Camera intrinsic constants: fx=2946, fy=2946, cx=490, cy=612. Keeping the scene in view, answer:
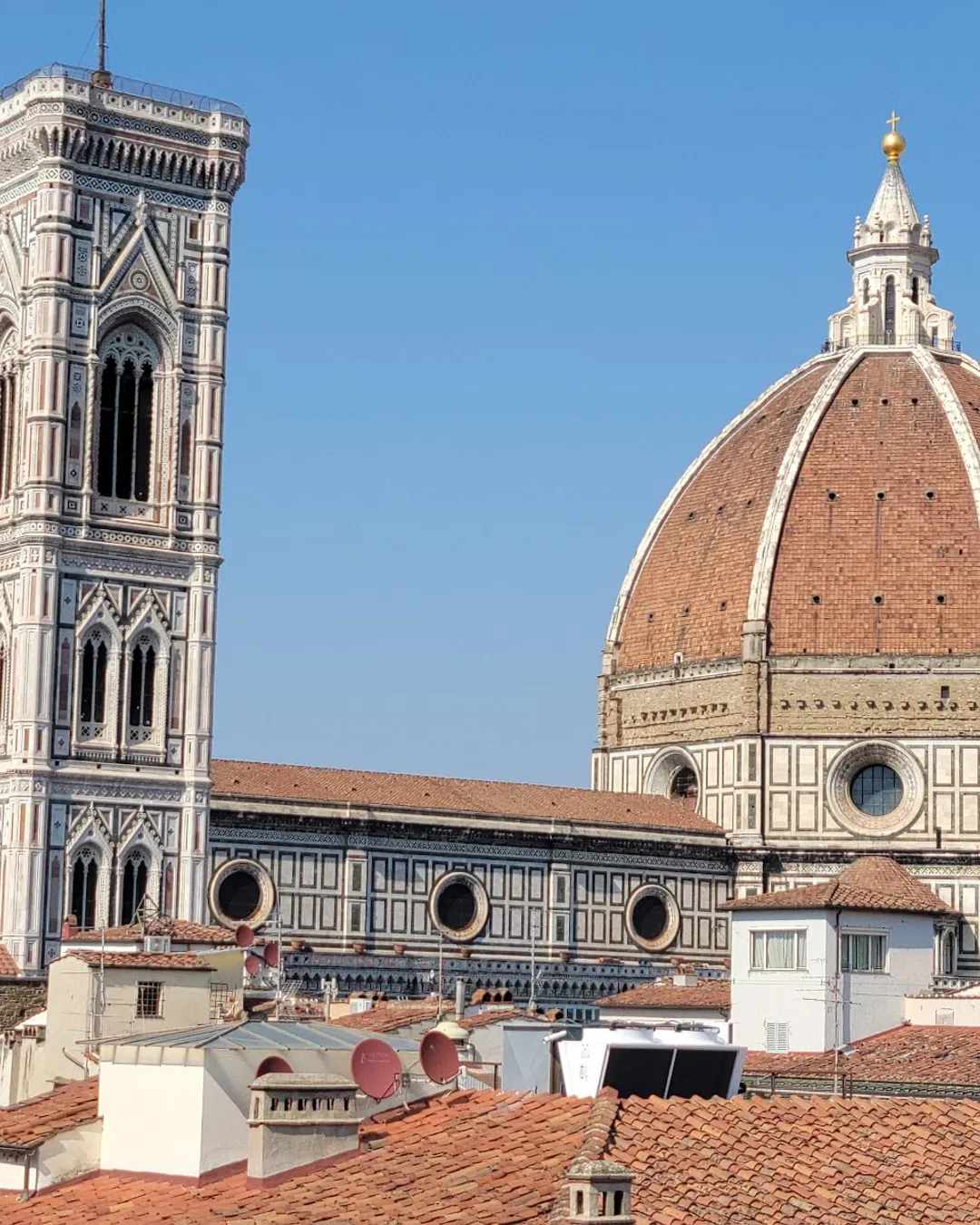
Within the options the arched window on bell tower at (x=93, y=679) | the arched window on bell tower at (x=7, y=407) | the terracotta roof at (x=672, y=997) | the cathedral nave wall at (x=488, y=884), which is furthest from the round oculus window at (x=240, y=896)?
the arched window on bell tower at (x=7, y=407)

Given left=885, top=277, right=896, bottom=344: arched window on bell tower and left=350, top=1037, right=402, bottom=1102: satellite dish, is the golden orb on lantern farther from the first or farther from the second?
left=350, top=1037, right=402, bottom=1102: satellite dish

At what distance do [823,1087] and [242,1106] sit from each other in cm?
2246

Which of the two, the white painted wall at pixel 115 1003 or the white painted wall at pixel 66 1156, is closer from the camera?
the white painted wall at pixel 66 1156

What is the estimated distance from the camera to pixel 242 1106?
68.7 feet

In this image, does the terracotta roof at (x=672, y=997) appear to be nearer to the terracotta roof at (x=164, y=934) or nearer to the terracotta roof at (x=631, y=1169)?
the terracotta roof at (x=164, y=934)

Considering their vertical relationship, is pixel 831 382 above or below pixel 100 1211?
above

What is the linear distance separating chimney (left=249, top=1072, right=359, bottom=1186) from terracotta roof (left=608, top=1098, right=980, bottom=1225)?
80.2 inches

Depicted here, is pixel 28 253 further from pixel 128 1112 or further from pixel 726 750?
pixel 128 1112

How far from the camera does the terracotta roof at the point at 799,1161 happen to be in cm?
1764

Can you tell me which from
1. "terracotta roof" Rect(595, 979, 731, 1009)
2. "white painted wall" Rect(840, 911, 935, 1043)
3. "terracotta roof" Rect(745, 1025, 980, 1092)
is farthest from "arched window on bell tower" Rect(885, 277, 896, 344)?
"terracotta roof" Rect(745, 1025, 980, 1092)

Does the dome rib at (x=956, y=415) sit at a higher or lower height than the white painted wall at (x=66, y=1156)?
higher

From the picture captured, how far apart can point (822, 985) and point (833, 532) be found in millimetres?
25183

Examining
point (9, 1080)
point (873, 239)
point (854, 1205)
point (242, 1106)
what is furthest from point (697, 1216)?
point (873, 239)

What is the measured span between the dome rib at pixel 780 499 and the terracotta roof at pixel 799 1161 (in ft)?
171
